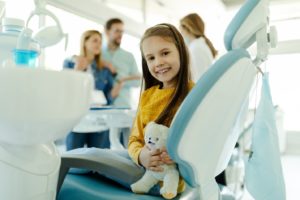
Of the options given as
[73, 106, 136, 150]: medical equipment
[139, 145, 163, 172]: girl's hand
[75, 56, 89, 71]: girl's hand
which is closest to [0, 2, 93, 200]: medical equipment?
[139, 145, 163, 172]: girl's hand

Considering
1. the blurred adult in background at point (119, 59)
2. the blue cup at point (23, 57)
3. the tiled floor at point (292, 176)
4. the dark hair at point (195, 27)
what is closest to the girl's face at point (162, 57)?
the blue cup at point (23, 57)

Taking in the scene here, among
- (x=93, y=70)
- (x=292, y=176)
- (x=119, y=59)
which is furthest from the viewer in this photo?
(x=292, y=176)

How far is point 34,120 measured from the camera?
0.48 m

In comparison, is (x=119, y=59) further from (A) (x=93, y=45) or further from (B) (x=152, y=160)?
(B) (x=152, y=160)

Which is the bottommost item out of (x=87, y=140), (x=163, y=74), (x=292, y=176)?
(x=292, y=176)

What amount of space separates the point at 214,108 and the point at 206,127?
42 mm

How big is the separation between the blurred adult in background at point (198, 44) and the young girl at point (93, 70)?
608mm

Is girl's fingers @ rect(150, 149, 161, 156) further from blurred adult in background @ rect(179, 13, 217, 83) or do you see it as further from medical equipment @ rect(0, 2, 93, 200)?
blurred adult in background @ rect(179, 13, 217, 83)

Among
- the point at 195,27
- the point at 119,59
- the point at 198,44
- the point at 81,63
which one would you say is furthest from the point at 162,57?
the point at 119,59

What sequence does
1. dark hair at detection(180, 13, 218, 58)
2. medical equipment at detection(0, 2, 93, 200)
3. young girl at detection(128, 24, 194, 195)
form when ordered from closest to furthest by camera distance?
medical equipment at detection(0, 2, 93, 200)
young girl at detection(128, 24, 194, 195)
dark hair at detection(180, 13, 218, 58)

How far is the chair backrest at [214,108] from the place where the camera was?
57 centimetres

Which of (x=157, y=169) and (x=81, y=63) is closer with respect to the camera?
(x=157, y=169)

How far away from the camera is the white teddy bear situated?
686 millimetres

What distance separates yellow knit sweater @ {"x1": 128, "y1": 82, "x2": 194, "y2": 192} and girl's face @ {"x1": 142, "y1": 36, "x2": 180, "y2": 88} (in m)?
0.05
